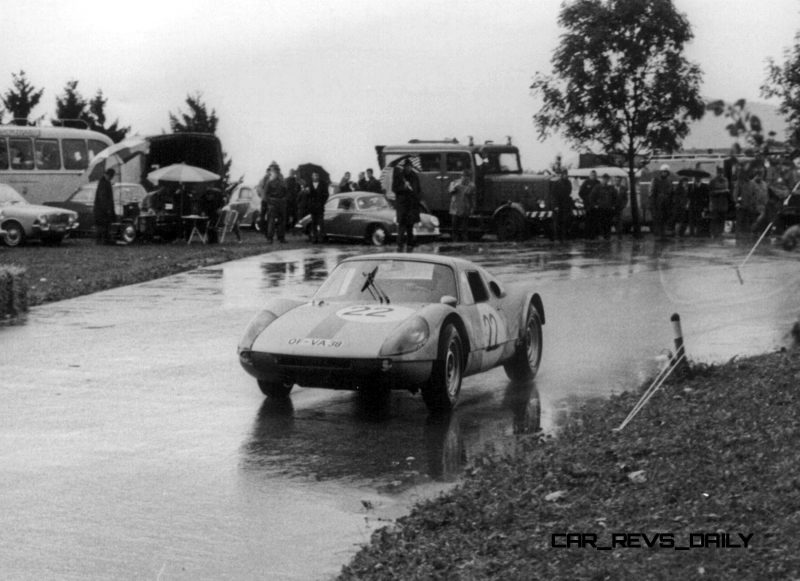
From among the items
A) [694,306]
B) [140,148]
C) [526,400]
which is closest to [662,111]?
[140,148]

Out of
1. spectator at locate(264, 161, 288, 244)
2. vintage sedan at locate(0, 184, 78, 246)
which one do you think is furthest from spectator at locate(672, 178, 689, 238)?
vintage sedan at locate(0, 184, 78, 246)

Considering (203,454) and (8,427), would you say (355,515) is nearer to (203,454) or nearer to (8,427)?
(203,454)

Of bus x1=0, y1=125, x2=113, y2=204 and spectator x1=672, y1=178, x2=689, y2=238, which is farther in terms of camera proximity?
bus x1=0, y1=125, x2=113, y2=204

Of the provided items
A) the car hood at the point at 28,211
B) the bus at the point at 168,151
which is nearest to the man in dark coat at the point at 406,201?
the car hood at the point at 28,211

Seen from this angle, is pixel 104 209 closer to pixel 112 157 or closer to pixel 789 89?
pixel 112 157

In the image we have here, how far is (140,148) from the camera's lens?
142ft

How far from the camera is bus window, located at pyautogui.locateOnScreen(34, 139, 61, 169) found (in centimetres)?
4416

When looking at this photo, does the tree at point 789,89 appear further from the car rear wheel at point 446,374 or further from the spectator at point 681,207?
the spectator at point 681,207

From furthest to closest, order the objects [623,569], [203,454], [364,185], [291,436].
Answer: [364,185], [291,436], [203,454], [623,569]

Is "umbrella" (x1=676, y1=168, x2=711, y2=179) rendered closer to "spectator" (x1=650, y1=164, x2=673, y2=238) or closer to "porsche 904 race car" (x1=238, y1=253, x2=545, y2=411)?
"porsche 904 race car" (x1=238, y1=253, x2=545, y2=411)

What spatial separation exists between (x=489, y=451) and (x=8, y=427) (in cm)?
361

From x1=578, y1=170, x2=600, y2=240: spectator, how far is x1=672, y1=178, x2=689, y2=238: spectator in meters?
2.68

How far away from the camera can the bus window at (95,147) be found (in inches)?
1796

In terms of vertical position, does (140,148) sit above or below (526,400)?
above
